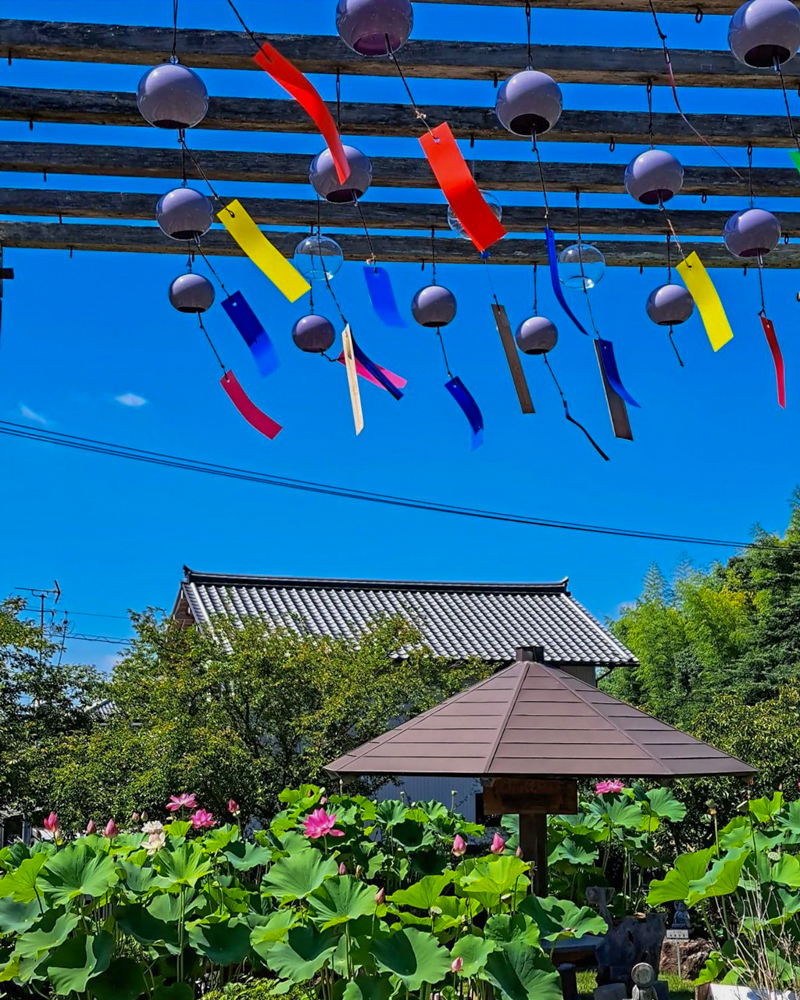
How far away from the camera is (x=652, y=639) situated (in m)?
25.7

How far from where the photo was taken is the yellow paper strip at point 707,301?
10.8 ft

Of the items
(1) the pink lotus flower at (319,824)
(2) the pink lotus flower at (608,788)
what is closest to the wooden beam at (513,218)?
(1) the pink lotus flower at (319,824)

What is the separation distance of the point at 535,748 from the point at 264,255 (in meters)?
2.45

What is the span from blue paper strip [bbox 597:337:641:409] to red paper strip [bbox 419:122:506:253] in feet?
3.83

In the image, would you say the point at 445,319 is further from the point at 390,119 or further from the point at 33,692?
the point at 33,692

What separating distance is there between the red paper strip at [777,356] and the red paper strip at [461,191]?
1598mm

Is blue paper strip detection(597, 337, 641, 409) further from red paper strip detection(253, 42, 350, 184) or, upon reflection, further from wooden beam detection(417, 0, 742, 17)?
red paper strip detection(253, 42, 350, 184)

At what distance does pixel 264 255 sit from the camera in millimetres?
3092

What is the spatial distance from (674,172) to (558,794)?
9.44 ft

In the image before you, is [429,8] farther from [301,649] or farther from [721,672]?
[721,672]

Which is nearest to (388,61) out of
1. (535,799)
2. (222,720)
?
(535,799)

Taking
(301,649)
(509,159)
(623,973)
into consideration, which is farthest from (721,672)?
(509,159)

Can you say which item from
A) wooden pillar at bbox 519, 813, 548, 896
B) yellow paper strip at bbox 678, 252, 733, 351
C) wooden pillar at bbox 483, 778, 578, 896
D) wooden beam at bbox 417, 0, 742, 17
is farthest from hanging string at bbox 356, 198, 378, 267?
wooden pillar at bbox 519, 813, 548, 896

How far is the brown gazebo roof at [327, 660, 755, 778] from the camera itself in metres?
4.22
